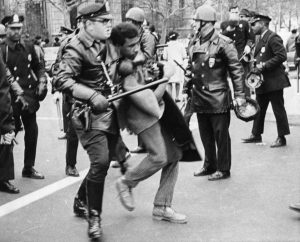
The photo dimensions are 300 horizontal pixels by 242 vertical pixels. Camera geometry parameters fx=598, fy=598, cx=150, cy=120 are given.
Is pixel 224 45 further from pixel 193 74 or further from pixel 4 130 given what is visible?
pixel 4 130

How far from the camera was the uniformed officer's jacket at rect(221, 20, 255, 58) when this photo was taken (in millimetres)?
12016

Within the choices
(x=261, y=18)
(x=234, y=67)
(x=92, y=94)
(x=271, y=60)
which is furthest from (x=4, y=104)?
(x=261, y=18)

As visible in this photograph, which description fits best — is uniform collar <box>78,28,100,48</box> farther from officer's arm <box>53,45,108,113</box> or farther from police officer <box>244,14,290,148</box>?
police officer <box>244,14,290,148</box>

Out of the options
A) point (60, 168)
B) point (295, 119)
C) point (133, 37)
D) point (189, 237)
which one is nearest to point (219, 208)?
point (189, 237)

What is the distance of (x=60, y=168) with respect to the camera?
776cm

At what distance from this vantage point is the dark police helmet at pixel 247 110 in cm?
662

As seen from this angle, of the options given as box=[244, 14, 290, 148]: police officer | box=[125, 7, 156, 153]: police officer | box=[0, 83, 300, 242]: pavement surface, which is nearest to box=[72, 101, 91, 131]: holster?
box=[0, 83, 300, 242]: pavement surface

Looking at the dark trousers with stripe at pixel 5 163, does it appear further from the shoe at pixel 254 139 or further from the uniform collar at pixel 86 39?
the shoe at pixel 254 139

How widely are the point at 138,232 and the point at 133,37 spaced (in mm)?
1656

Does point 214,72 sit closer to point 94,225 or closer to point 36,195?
point 36,195

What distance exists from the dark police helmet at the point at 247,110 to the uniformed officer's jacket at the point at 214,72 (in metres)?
0.13

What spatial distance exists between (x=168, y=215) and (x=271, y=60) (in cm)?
378

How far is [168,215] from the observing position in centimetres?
528

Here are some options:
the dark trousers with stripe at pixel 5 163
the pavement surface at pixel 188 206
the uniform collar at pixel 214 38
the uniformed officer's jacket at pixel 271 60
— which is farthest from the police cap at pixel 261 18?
the dark trousers with stripe at pixel 5 163
